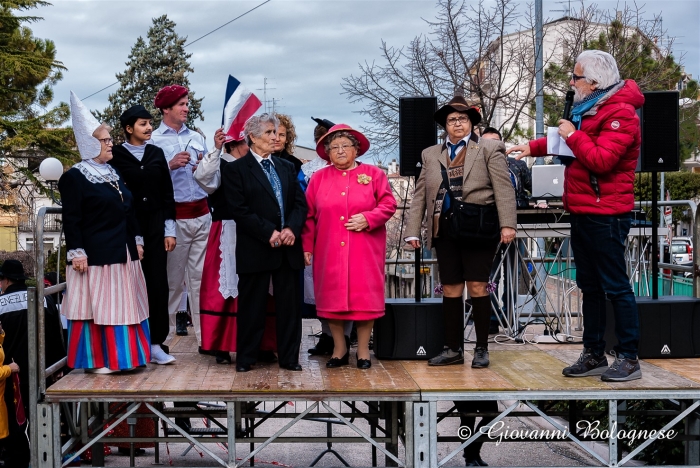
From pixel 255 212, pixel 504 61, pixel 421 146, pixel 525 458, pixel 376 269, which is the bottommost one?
pixel 525 458

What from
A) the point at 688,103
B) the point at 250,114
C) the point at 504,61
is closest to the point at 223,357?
the point at 250,114

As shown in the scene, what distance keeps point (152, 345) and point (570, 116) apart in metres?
3.05

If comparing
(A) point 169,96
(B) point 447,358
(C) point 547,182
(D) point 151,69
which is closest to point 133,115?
(A) point 169,96

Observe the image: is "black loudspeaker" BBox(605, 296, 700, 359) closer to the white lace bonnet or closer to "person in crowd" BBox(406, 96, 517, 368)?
"person in crowd" BBox(406, 96, 517, 368)

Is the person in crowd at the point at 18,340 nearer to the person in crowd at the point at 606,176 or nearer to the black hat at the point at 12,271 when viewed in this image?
the black hat at the point at 12,271

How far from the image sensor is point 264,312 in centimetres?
550

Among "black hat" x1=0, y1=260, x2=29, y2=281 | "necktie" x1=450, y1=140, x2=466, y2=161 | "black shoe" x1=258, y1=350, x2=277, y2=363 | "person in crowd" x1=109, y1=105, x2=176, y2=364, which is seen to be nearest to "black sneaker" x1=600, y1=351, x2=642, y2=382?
"necktie" x1=450, y1=140, x2=466, y2=161

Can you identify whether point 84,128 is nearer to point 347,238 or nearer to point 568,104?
point 347,238

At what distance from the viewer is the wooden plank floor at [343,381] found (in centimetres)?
489

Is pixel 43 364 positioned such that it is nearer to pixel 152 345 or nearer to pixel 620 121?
pixel 152 345

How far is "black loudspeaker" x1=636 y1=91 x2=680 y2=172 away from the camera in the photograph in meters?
6.21

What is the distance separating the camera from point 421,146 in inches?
246

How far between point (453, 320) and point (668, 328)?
152 cm

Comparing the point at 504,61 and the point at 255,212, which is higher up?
the point at 504,61
